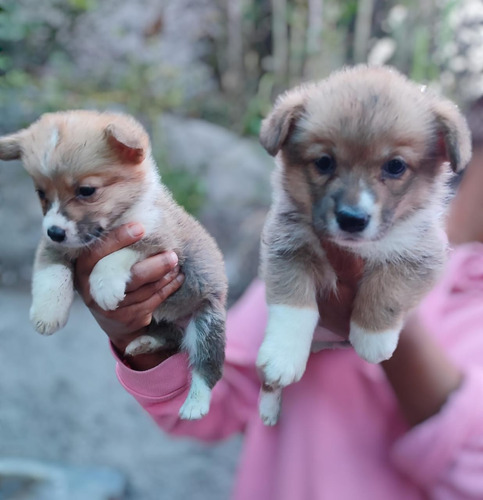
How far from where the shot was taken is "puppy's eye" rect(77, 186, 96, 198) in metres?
1.28

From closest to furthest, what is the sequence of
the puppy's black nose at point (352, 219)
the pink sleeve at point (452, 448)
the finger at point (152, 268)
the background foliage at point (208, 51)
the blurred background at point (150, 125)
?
the puppy's black nose at point (352, 219), the finger at point (152, 268), the pink sleeve at point (452, 448), the background foliage at point (208, 51), the blurred background at point (150, 125)

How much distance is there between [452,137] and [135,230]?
32.1 inches

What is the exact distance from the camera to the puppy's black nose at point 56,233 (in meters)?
1.23

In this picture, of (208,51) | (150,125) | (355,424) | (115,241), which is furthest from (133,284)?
(208,51)

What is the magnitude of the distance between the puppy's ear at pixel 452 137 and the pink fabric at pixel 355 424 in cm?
86

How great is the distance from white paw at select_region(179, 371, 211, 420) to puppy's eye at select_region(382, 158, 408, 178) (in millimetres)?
723

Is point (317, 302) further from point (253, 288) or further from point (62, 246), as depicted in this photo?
point (253, 288)

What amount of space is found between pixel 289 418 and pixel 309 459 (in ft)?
0.58

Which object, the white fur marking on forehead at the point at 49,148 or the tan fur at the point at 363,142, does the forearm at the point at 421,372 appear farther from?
the white fur marking on forehead at the point at 49,148

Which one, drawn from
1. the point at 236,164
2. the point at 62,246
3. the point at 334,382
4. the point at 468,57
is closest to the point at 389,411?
the point at 334,382

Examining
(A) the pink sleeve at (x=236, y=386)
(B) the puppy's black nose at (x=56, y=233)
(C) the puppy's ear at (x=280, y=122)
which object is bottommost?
(A) the pink sleeve at (x=236, y=386)

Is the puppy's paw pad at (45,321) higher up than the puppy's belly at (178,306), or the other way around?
the puppy's paw pad at (45,321)

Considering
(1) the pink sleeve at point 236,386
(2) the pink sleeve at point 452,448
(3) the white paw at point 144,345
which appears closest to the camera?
(3) the white paw at point 144,345

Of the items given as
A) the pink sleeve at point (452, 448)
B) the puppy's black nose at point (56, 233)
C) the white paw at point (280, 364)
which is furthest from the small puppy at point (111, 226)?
the pink sleeve at point (452, 448)
